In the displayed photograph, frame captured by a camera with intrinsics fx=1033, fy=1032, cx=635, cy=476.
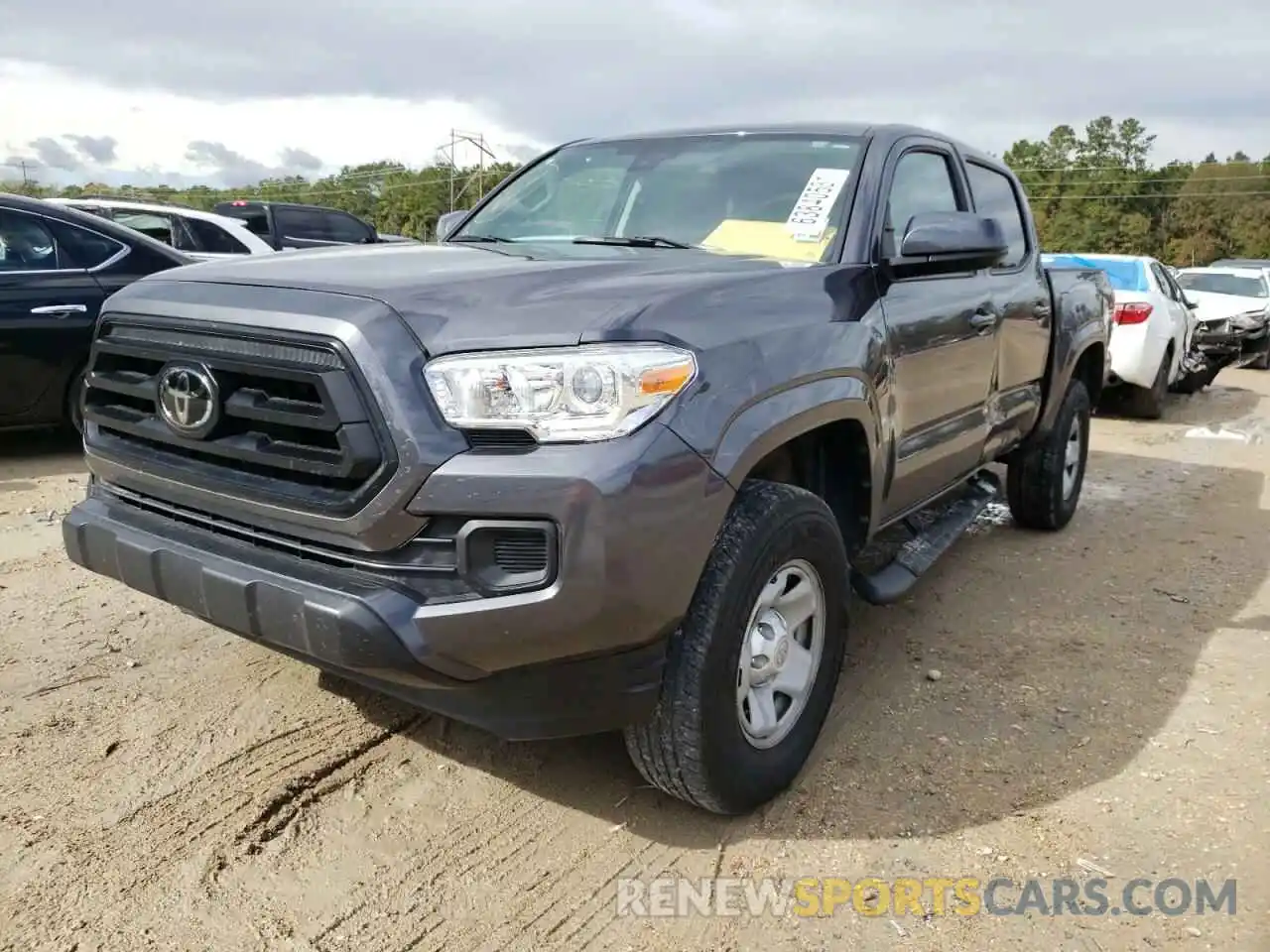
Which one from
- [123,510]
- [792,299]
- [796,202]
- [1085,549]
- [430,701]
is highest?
[796,202]

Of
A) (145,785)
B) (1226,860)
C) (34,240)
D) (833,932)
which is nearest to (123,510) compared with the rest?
(145,785)

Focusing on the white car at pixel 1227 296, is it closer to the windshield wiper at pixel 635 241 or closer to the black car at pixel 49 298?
the windshield wiper at pixel 635 241

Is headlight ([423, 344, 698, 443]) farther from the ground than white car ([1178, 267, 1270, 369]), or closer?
farther from the ground

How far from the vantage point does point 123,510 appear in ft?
8.98

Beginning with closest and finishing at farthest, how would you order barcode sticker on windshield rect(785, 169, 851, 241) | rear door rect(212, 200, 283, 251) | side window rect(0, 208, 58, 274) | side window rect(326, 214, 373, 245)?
barcode sticker on windshield rect(785, 169, 851, 241)
side window rect(0, 208, 58, 274)
rear door rect(212, 200, 283, 251)
side window rect(326, 214, 373, 245)

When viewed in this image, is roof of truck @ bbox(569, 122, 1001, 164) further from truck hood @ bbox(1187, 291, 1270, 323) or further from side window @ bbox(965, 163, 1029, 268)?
truck hood @ bbox(1187, 291, 1270, 323)

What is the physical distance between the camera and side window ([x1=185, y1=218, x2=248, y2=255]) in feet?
27.7

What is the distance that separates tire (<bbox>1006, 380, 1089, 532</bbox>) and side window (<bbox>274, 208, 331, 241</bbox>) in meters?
11.4

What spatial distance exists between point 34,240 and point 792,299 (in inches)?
206

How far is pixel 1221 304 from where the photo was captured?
14586 mm

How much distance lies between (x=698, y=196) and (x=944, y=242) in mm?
852

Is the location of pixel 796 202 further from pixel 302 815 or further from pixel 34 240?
pixel 34 240

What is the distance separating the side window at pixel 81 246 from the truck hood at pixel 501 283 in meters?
3.91

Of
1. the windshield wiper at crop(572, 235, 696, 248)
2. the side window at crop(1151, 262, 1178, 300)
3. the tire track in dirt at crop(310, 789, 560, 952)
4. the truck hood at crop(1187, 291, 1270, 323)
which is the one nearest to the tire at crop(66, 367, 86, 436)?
the windshield wiper at crop(572, 235, 696, 248)
